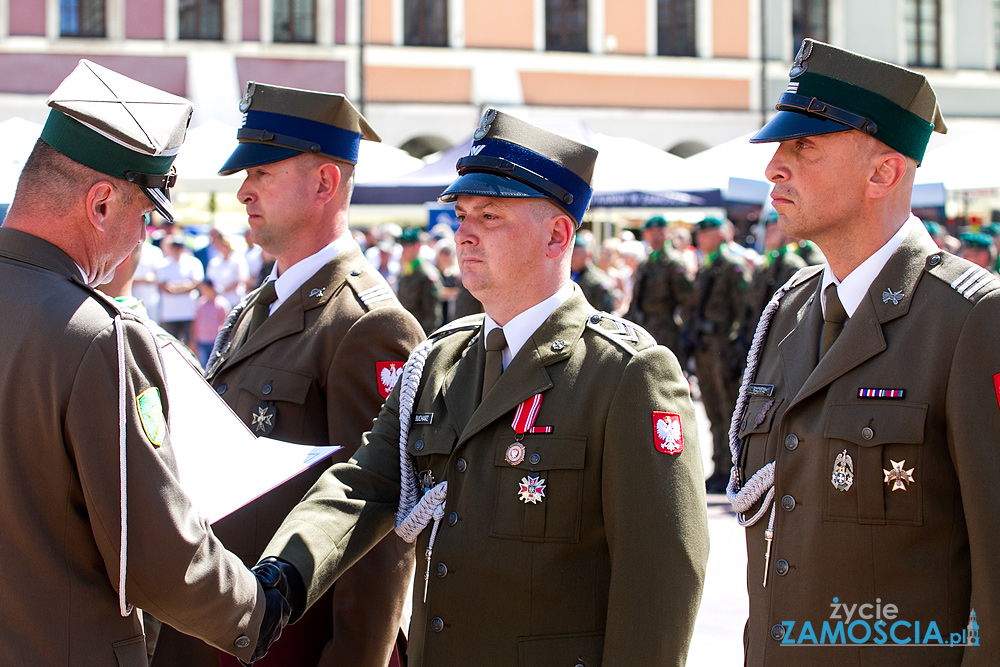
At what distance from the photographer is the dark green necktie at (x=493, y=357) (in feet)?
8.92

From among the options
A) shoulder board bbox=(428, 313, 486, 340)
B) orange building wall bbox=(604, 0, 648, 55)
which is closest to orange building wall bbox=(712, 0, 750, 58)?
orange building wall bbox=(604, 0, 648, 55)

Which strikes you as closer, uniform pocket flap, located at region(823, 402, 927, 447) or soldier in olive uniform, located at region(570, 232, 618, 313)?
uniform pocket flap, located at region(823, 402, 927, 447)

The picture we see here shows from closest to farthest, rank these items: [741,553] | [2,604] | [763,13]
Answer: [2,604] → [741,553] → [763,13]

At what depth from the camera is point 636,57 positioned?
2608cm

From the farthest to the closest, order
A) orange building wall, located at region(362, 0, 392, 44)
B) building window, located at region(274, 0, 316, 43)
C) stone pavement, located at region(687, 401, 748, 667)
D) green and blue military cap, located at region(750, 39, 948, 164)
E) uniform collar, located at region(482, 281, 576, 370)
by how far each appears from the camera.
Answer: orange building wall, located at region(362, 0, 392, 44)
building window, located at region(274, 0, 316, 43)
stone pavement, located at region(687, 401, 748, 667)
uniform collar, located at region(482, 281, 576, 370)
green and blue military cap, located at region(750, 39, 948, 164)

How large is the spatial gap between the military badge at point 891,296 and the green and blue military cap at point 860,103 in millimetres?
341

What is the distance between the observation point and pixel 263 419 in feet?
10.6

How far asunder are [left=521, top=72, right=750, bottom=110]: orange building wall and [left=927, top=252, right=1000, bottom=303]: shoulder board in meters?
23.3

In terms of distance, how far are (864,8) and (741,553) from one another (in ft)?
76.9

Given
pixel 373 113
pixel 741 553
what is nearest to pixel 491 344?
pixel 741 553

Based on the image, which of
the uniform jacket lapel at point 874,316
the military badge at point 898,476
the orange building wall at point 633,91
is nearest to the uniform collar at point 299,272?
the uniform jacket lapel at point 874,316

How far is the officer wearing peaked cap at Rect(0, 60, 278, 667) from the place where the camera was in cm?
211

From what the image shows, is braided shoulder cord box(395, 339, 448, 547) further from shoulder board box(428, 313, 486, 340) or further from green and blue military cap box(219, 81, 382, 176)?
green and blue military cap box(219, 81, 382, 176)

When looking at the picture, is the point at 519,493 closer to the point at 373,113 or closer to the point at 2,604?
the point at 2,604
